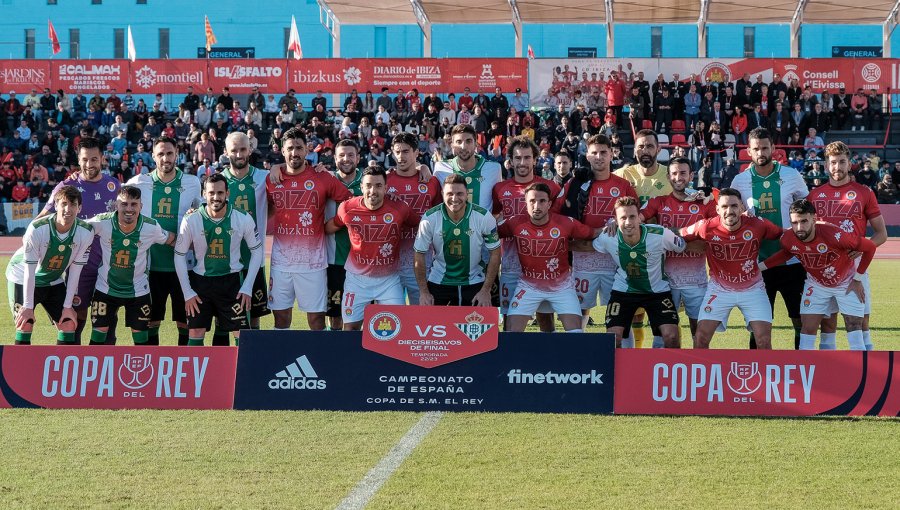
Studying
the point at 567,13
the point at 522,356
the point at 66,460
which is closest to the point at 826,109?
the point at 567,13

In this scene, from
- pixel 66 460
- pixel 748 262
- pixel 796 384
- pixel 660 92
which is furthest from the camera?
pixel 660 92

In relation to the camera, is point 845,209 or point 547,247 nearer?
point 547,247

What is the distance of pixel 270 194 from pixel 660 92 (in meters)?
20.9

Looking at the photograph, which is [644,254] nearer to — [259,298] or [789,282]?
[789,282]

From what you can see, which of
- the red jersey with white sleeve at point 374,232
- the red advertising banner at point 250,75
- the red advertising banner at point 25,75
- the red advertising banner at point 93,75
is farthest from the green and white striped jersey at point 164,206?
the red advertising banner at point 25,75

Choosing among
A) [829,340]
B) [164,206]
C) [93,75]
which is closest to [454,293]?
[164,206]

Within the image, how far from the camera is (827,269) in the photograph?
7801 mm

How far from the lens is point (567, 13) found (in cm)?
3152

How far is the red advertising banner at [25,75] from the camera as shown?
1250 inches

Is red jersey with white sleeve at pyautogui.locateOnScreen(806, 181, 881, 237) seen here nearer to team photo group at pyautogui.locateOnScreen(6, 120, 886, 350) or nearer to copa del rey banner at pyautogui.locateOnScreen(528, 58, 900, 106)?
team photo group at pyautogui.locateOnScreen(6, 120, 886, 350)

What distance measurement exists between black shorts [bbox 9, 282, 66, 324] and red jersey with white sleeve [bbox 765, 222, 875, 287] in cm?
565

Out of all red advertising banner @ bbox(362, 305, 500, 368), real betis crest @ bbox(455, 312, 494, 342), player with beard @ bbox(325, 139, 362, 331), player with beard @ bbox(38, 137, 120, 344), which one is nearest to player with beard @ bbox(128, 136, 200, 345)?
player with beard @ bbox(38, 137, 120, 344)

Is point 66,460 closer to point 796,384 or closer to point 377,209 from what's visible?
point 377,209

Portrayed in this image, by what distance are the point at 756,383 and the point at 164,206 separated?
4.86 meters
